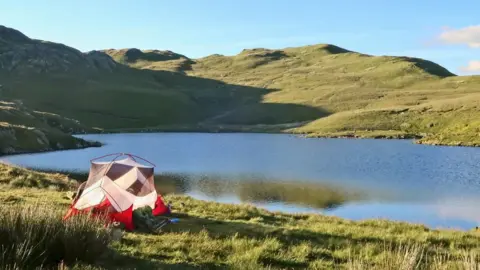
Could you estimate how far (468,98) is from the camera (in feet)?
428

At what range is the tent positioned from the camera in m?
15.5

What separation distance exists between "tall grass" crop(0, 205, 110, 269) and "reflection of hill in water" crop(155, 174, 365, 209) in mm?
25341

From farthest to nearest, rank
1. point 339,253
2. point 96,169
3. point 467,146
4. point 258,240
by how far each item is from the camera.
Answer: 1. point 467,146
2. point 96,169
3. point 258,240
4. point 339,253

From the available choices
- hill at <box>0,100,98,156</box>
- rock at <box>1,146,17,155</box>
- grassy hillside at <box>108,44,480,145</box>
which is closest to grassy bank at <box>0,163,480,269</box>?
rock at <box>1,146,17,155</box>

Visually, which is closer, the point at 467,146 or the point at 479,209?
the point at 479,209

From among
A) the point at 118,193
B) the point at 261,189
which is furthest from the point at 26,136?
the point at 118,193

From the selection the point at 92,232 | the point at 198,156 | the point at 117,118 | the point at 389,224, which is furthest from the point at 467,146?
the point at 117,118

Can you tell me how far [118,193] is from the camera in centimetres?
1703

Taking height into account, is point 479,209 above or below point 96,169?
below

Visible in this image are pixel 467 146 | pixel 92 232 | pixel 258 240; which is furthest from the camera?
pixel 467 146

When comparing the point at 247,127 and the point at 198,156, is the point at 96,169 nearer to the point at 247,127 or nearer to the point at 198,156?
the point at 198,156

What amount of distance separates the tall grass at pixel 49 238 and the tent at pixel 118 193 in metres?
4.56

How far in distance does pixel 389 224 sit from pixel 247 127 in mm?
136949

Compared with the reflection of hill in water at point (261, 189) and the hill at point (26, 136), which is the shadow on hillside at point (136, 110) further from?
the reflection of hill in water at point (261, 189)
